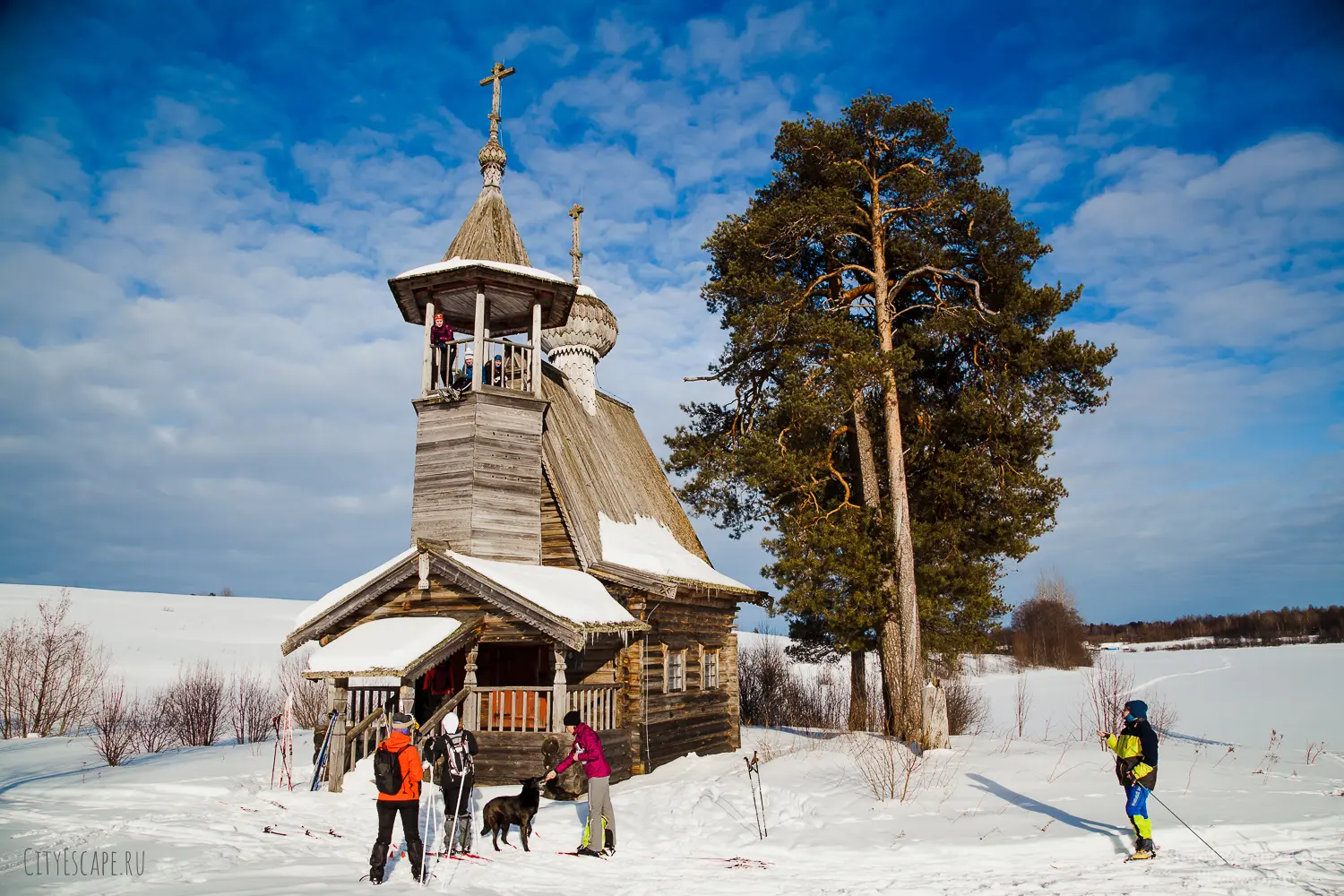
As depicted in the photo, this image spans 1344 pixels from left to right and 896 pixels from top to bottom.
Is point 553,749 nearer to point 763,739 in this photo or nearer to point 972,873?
point 972,873

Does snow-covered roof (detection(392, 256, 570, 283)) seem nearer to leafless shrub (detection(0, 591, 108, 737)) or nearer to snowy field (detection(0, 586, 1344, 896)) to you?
snowy field (detection(0, 586, 1344, 896))

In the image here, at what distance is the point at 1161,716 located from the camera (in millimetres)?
24531

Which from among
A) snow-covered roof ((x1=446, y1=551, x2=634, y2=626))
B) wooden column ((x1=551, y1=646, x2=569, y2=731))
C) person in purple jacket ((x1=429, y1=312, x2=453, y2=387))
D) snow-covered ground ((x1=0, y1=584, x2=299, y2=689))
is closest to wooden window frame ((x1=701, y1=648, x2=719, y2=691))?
snow-covered roof ((x1=446, y1=551, x2=634, y2=626))

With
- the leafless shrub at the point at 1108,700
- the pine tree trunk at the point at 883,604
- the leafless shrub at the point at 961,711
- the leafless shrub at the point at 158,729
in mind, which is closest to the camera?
the pine tree trunk at the point at 883,604

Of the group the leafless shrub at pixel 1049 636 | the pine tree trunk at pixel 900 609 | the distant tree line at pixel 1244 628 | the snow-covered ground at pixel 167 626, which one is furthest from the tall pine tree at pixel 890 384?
the distant tree line at pixel 1244 628

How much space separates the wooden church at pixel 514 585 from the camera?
13531 millimetres

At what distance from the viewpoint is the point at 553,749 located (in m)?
10.6

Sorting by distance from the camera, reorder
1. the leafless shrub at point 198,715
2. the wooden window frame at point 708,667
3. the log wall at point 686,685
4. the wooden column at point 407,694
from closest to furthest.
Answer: the wooden column at point 407,694
the log wall at point 686,685
the wooden window frame at point 708,667
the leafless shrub at point 198,715

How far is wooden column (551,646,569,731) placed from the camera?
1360 centimetres

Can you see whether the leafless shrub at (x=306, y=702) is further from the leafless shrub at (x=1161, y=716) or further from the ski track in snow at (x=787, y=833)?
the leafless shrub at (x=1161, y=716)

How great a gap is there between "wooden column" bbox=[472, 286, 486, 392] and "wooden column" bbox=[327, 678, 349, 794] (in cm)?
646

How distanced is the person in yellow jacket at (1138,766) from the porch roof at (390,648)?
30.7 feet

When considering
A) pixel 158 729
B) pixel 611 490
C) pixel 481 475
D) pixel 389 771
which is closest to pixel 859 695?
pixel 611 490

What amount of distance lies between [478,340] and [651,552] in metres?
5.88
